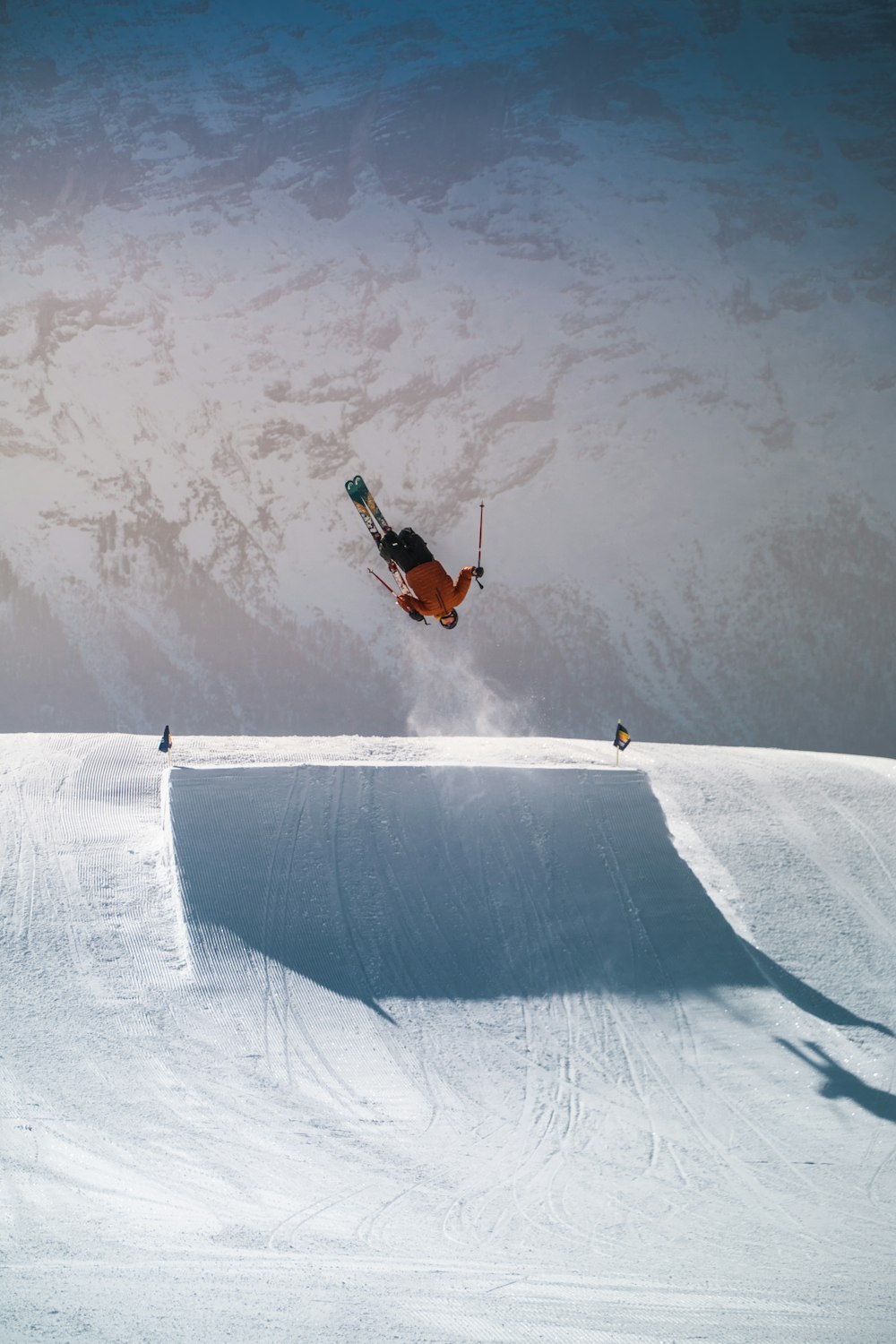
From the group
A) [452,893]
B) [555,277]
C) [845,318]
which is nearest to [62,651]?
[555,277]

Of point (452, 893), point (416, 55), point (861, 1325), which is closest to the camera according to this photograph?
point (861, 1325)

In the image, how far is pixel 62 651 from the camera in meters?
32.5

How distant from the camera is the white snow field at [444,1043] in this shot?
7.70 meters

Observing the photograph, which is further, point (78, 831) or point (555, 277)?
point (555, 277)

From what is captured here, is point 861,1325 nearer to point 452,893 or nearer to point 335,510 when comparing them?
point 452,893

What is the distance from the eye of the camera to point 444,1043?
11.4 metres

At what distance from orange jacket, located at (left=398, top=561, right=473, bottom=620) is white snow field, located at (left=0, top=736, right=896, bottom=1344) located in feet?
13.9

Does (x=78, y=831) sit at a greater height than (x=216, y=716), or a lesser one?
greater

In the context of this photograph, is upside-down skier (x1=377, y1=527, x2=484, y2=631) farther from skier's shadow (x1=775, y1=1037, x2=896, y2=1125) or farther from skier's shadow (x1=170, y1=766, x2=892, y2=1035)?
skier's shadow (x1=775, y1=1037, x2=896, y2=1125)

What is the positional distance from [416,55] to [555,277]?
7.71 metres

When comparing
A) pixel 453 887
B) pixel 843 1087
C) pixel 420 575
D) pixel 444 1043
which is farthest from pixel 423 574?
pixel 843 1087

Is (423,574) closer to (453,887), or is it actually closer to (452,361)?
(453,887)

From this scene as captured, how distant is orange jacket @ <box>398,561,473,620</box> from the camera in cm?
1125

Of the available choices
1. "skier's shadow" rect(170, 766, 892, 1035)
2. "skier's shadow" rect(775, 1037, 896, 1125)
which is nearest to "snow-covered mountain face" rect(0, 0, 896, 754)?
"skier's shadow" rect(170, 766, 892, 1035)
